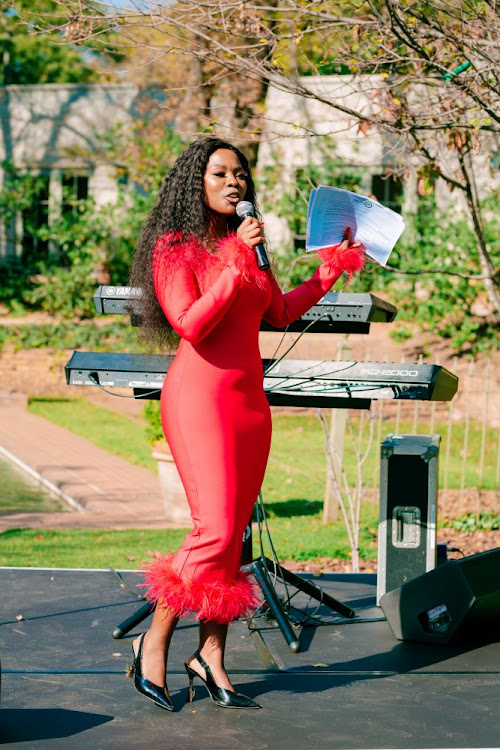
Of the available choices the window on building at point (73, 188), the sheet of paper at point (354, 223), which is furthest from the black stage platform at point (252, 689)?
the window on building at point (73, 188)

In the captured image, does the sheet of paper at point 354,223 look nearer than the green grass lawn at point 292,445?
Yes

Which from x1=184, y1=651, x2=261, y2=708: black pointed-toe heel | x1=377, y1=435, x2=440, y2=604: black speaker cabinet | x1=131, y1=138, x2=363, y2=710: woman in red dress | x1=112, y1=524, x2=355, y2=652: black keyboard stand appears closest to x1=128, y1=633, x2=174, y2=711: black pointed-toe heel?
x1=131, y1=138, x2=363, y2=710: woman in red dress

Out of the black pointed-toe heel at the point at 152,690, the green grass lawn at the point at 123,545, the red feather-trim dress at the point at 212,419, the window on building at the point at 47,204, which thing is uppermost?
the window on building at the point at 47,204

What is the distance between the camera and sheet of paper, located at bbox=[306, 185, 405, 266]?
345 cm

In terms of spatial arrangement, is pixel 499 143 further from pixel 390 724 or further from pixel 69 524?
pixel 390 724

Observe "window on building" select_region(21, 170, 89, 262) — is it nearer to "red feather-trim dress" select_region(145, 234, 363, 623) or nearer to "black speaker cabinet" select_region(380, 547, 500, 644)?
"black speaker cabinet" select_region(380, 547, 500, 644)

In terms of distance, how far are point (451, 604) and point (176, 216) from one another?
192cm

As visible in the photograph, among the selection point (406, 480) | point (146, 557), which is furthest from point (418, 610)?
point (146, 557)

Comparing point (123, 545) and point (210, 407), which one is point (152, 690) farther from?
point (123, 545)

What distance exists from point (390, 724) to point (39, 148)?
1541 centimetres

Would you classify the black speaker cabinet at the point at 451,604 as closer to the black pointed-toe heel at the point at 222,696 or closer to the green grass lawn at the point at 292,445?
the black pointed-toe heel at the point at 222,696

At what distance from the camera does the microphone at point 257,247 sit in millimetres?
3014

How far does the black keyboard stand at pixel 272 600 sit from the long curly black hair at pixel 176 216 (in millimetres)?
1009

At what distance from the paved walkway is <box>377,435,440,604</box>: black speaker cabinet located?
332 cm
